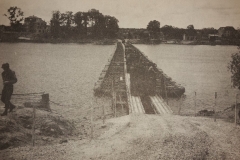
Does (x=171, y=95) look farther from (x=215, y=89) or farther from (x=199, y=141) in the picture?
(x=199, y=141)

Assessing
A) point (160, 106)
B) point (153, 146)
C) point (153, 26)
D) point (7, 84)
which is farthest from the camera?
point (153, 26)


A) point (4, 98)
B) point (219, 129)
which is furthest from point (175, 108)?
point (4, 98)

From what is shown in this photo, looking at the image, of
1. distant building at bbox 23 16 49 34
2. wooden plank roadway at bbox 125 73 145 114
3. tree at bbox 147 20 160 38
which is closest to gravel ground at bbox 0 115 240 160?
wooden plank roadway at bbox 125 73 145 114

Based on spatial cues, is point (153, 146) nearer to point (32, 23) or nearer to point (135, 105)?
point (135, 105)

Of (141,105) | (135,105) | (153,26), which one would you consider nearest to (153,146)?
(135,105)

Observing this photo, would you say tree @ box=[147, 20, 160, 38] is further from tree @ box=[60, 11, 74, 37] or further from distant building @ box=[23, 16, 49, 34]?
distant building @ box=[23, 16, 49, 34]

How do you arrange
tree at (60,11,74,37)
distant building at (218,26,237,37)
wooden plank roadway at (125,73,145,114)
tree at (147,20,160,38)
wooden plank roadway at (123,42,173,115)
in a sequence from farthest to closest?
tree at (147,20,160,38) → tree at (60,11,74,37) → distant building at (218,26,237,37) → wooden plank roadway at (123,42,173,115) → wooden plank roadway at (125,73,145,114)

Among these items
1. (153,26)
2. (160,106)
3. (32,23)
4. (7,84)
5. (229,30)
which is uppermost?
(153,26)

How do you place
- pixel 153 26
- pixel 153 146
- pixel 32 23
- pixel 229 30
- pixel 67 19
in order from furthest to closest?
pixel 153 26
pixel 67 19
pixel 229 30
pixel 32 23
pixel 153 146

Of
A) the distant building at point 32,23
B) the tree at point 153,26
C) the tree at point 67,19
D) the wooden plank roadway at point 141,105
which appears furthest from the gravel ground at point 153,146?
the tree at point 153,26

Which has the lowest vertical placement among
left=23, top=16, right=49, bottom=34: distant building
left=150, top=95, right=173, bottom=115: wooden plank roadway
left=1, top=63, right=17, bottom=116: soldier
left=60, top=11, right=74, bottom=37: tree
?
left=150, top=95, right=173, bottom=115: wooden plank roadway

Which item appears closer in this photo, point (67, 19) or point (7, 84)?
point (7, 84)

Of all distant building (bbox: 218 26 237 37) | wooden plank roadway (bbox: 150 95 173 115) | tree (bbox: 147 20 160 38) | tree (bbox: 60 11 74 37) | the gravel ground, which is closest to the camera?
the gravel ground

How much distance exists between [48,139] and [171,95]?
29.9ft
